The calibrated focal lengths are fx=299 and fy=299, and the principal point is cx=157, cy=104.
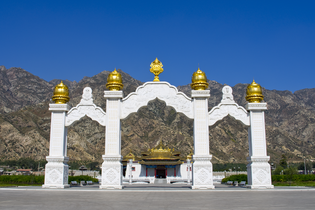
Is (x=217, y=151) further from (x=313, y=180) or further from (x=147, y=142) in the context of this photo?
(x=313, y=180)

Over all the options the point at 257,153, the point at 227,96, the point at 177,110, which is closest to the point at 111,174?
the point at 177,110

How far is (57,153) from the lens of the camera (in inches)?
490

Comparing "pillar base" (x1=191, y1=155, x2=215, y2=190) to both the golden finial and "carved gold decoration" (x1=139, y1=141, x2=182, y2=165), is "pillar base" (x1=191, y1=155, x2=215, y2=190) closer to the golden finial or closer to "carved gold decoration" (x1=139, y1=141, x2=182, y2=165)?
the golden finial

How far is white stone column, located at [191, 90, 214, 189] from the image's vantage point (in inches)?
464

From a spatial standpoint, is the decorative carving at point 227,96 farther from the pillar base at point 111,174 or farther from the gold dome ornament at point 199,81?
the pillar base at point 111,174

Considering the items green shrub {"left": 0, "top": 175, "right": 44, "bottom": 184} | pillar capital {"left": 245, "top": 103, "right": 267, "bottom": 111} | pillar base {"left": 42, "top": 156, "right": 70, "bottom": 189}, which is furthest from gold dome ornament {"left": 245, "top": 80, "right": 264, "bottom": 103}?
green shrub {"left": 0, "top": 175, "right": 44, "bottom": 184}

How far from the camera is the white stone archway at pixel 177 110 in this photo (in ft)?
39.1

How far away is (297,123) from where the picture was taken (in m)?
98.2

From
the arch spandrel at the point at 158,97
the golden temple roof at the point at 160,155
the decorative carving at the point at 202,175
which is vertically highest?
the arch spandrel at the point at 158,97

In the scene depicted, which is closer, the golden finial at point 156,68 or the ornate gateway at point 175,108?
the ornate gateway at point 175,108

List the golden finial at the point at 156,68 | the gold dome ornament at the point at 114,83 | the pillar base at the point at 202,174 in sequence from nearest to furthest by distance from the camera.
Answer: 1. the pillar base at the point at 202,174
2. the gold dome ornament at the point at 114,83
3. the golden finial at the point at 156,68

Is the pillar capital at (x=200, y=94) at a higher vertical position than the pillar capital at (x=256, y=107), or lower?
higher

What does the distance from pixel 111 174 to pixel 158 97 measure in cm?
372

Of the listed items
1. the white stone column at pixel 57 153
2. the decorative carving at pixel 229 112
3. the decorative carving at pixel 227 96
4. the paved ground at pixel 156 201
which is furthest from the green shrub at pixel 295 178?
the white stone column at pixel 57 153
